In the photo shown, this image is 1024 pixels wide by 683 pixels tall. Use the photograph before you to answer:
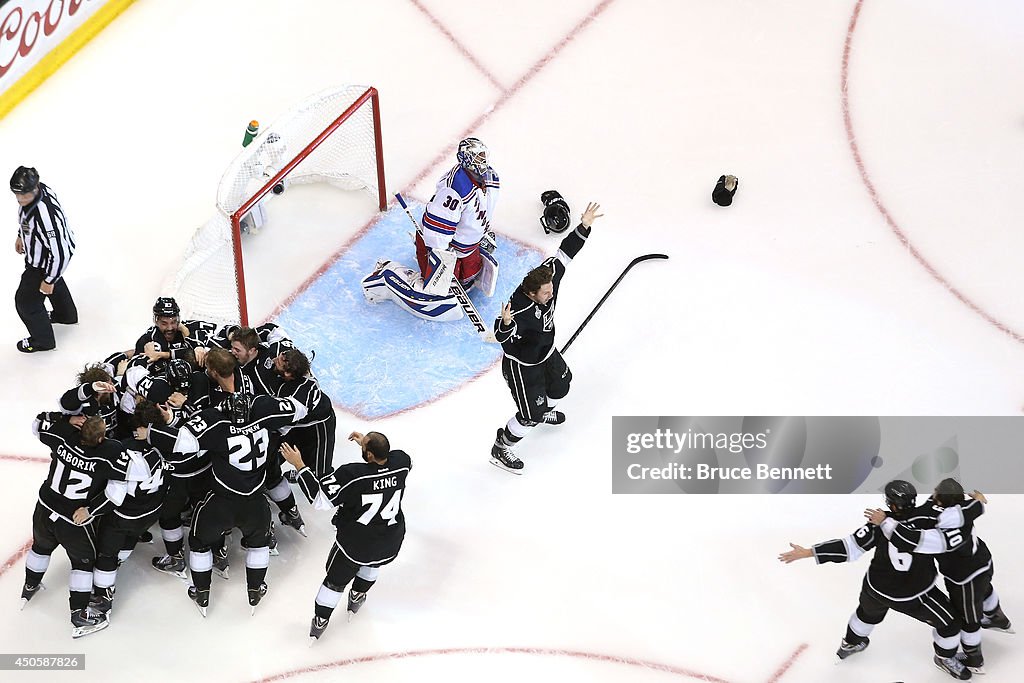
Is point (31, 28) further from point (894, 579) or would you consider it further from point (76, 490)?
point (894, 579)

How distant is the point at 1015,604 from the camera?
246 inches

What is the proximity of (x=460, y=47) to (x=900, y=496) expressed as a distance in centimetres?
447

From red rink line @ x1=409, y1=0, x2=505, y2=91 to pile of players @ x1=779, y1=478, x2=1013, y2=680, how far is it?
3.89 meters

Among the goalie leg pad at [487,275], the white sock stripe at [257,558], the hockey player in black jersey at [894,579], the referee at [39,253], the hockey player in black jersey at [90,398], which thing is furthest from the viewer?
the goalie leg pad at [487,275]

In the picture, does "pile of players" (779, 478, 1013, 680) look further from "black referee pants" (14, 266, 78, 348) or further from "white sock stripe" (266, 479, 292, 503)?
"black referee pants" (14, 266, 78, 348)

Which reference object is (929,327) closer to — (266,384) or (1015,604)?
(1015,604)

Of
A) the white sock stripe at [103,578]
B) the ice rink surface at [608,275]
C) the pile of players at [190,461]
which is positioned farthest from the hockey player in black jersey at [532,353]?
the white sock stripe at [103,578]

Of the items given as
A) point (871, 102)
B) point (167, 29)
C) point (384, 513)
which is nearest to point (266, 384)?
point (384, 513)

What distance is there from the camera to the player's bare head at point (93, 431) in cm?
570

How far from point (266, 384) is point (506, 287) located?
5.77ft

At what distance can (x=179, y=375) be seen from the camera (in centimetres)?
618

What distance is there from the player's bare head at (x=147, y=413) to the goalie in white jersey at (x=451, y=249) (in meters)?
1.72

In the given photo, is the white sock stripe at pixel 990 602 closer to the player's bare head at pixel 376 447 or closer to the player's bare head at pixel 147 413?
the player's bare head at pixel 376 447

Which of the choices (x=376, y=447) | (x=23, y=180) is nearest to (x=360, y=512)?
(x=376, y=447)
